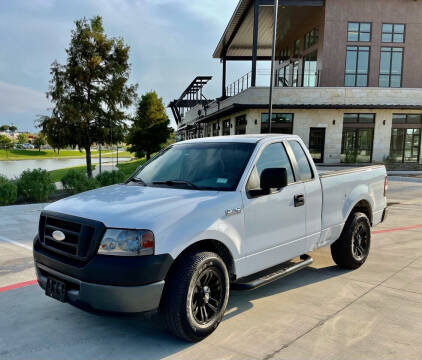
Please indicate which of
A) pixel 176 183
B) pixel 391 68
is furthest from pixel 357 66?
pixel 176 183

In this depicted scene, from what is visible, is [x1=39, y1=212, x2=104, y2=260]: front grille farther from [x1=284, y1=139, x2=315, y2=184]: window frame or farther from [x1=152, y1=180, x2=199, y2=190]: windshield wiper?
[x1=284, y1=139, x2=315, y2=184]: window frame

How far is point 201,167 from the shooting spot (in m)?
4.19

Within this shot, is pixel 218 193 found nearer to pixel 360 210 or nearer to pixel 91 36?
pixel 360 210

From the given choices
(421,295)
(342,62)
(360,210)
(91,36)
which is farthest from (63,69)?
(342,62)

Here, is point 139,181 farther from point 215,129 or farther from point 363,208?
point 215,129

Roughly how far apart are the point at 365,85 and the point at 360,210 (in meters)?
27.3

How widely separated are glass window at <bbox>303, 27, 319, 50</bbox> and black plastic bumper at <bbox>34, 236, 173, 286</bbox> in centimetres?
3234

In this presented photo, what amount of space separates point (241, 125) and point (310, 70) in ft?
30.0

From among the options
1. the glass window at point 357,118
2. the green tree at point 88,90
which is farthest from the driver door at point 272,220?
the glass window at point 357,118

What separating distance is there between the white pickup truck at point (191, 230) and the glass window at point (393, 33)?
97.7ft

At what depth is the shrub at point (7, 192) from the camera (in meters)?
9.71

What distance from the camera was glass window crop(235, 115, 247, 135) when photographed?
29125 millimetres

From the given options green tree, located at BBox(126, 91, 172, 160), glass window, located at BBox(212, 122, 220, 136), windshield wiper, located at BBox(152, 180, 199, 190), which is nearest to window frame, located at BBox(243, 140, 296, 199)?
windshield wiper, located at BBox(152, 180, 199, 190)

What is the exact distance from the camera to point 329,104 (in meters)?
27.2
